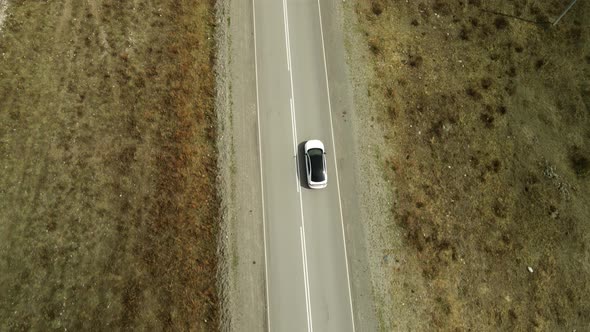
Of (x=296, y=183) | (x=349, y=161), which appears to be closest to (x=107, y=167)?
(x=296, y=183)

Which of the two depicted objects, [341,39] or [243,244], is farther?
[341,39]

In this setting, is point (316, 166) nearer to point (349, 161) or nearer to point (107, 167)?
point (349, 161)

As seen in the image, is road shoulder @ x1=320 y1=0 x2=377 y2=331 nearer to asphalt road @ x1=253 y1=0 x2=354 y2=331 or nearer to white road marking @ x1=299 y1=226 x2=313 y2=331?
asphalt road @ x1=253 y1=0 x2=354 y2=331

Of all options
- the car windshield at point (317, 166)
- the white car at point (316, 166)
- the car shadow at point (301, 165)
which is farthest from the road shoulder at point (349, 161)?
the car shadow at point (301, 165)

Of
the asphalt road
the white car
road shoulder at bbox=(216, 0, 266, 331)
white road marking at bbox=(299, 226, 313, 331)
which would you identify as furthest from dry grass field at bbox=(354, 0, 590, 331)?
road shoulder at bbox=(216, 0, 266, 331)

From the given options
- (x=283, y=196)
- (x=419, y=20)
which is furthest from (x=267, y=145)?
(x=419, y=20)

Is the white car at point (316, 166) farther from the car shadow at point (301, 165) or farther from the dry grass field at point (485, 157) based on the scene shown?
the dry grass field at point (485, 157)

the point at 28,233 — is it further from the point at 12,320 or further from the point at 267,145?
the point at 267,145
